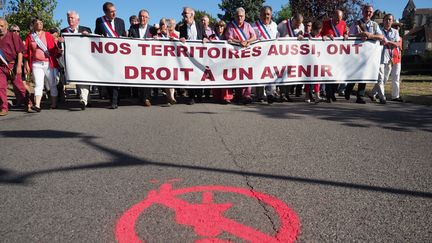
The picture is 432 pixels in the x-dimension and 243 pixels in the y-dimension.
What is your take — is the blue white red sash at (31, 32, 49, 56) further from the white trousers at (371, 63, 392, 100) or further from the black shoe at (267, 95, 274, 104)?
the white trousers at (371, 63, 392, 100)

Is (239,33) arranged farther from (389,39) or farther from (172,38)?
(389,39)

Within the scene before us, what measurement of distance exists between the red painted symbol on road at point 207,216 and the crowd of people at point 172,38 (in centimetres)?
578

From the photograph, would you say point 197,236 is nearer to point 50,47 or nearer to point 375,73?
point 50,47

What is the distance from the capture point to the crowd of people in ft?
26.6

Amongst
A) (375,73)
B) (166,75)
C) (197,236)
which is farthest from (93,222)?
(375,73)

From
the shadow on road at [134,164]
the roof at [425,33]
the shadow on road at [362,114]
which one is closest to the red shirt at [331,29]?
the shadow on road at [362,114]

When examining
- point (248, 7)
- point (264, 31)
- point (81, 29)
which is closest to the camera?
point (81, 29)

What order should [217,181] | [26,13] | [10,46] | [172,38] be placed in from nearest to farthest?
[217,181] → [10,46] → [172,38] → [26,13]

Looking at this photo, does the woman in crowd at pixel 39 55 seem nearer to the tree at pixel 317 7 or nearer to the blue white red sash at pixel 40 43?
the blue white red sash at pixel 40 43

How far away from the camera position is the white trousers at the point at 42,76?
8133 mm

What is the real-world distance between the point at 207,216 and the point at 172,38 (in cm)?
641

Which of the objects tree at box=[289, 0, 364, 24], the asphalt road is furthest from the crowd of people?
tree at box=[289, 0, 364, 24]

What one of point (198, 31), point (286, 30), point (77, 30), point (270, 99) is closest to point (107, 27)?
point (77, 30)

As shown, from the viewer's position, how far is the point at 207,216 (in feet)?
9.04
